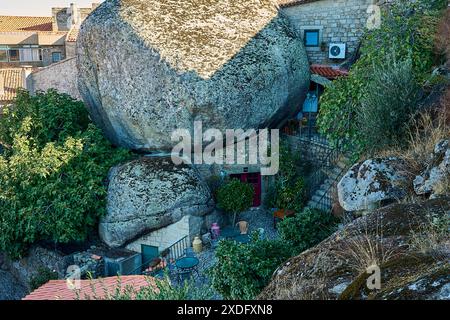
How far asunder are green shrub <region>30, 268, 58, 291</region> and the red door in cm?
717

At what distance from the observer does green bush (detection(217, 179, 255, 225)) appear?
15794 millimetres

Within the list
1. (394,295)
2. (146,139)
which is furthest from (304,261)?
(146,139)

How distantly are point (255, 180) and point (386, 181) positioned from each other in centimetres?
910

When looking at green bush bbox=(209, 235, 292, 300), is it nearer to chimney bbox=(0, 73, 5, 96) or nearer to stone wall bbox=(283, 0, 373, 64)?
stone wall bbox=(283, 0, 373, 64)

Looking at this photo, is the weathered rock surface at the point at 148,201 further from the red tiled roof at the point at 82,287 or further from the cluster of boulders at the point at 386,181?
the cluster of boulders at the point at 386,181

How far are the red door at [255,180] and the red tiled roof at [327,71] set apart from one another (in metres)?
4.74

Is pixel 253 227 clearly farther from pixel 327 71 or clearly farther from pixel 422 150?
pixel 422 150

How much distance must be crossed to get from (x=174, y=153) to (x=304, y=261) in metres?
11.0

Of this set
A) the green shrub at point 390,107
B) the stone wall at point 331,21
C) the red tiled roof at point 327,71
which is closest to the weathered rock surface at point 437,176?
the green shrub at point 390,107

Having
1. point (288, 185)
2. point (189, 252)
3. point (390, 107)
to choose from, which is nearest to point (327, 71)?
point (288, 185)

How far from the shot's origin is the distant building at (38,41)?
34.3 m

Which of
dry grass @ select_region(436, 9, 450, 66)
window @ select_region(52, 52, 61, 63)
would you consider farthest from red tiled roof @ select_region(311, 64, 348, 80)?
window @ select_region(52, 52, 61, 63)

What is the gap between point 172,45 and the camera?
52.3ft

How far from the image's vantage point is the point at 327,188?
1475 cm
